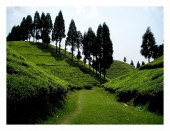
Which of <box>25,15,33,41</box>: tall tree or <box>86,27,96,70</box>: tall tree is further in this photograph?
<box>25,15,33,41</box>: tall tree

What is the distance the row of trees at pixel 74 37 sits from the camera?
2901 inches

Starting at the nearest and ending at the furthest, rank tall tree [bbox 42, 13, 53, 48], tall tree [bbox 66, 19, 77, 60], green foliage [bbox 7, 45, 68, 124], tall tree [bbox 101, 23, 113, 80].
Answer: green foliage [bbox 7, 45, 68, 124], tall tree [bbox 101, 23, 113, 80], tall tree [bbox 66, 19, 77, 60], tall tree [bbox 42, 13, 53, 48]

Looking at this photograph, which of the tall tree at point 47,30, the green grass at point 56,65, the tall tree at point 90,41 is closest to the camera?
the green grass at point 56,65

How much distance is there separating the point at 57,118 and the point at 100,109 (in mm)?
6279

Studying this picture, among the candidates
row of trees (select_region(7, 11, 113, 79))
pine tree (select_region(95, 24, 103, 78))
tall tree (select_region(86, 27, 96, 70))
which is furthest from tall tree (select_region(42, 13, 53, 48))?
pine tree (select_region(95, 24, 103, 78))

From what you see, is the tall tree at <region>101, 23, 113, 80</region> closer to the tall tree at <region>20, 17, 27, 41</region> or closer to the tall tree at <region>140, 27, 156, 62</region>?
the tall tree at <region>140, 27, 156, 62</region>

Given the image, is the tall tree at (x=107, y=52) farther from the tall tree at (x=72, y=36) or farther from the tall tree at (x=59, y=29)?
the tall tree at (x=59, y=29)

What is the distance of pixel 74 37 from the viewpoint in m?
89.0

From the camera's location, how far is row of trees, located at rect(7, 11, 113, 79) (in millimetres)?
73688

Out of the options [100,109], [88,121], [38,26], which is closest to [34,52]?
[38,26]

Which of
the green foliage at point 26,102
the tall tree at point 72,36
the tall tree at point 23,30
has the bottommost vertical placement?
the green foliage at point 26,102

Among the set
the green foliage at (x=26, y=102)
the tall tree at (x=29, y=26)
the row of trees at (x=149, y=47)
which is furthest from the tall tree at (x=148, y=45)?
the green foliage at (x=26, y=102)

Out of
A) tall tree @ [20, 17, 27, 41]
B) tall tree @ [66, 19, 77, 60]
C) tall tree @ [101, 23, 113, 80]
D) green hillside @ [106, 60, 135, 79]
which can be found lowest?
green hillside @ [106, 60, 135, 79]
